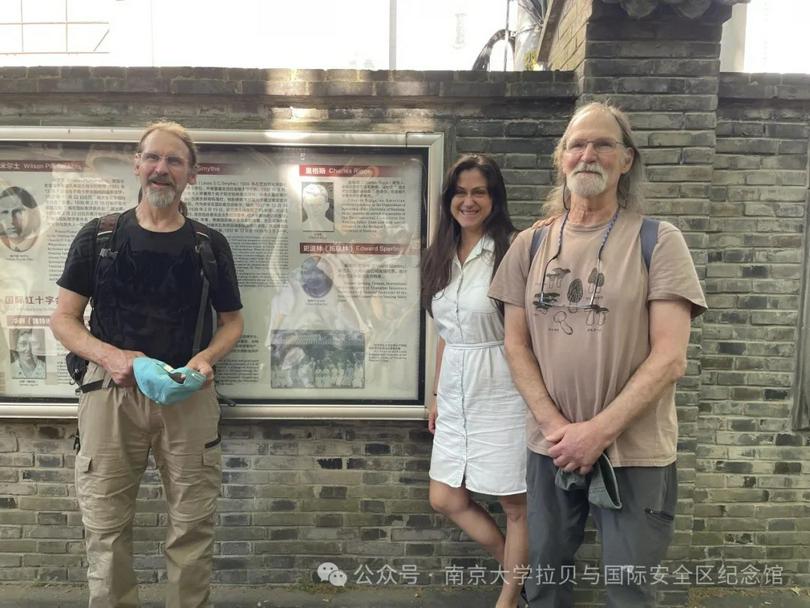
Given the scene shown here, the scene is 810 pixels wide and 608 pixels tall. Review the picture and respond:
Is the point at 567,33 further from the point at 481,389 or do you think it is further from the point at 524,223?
the point at 481,389

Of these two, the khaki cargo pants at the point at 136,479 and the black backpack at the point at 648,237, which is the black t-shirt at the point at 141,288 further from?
the black backpack at the point at 648,237

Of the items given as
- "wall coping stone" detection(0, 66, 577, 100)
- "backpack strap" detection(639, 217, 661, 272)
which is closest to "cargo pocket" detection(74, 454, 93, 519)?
"wall coping stone" detection(0, 66, 577, 100)

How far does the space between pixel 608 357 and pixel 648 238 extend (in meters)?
0.42

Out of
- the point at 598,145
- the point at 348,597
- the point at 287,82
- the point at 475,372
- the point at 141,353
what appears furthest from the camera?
the point at 348,597

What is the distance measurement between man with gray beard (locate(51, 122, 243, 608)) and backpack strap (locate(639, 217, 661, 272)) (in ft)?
5.44

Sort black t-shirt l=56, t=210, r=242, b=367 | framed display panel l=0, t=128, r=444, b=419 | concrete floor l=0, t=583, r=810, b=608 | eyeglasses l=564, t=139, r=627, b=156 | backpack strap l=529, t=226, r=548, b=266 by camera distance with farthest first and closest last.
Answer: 1. concrete floor l=0, t=583, r=810, b=608
2. framed display panel l=0, t=128, r=444, b=419
3. black t-shirt l=56, t=210, r=242, b=367
4. backpack strap l=529, t=226, r=548, b=266
5. eyeglasses l=564, t=139, r=627, b=156

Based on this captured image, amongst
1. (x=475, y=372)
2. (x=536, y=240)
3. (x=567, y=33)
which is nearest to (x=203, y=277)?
(x=475, y=372)

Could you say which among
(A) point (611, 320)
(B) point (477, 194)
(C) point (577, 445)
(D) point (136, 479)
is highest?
(B) point (477, 194)

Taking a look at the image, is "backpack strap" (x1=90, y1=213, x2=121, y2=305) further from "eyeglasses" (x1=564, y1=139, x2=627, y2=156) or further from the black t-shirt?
"eyeglasses" (x1=564, y1=139, x2=627, y2=156)

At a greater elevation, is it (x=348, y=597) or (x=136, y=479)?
(x=136, y=479)

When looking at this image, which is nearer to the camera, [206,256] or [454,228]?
[206,256]

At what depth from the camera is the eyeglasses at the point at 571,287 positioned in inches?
77.4

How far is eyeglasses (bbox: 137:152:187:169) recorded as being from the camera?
237 centimetres

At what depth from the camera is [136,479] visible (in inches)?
97.6
